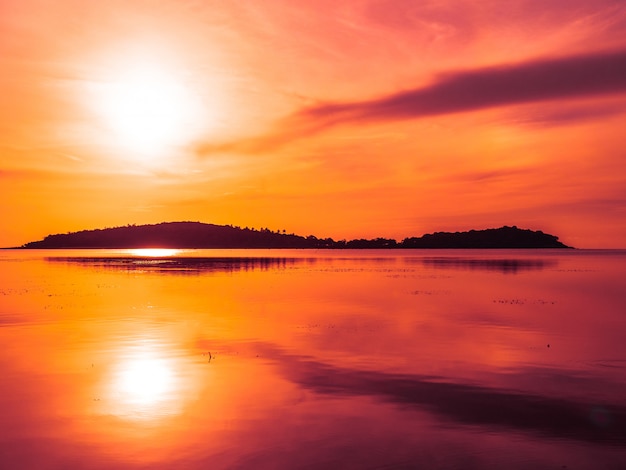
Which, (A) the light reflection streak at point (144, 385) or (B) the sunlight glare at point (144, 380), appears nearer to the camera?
(A) the light reflection streak at point (144, 385)

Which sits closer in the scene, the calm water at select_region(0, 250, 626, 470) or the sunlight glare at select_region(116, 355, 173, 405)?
the calm water at select_region(0, 250, 626, 470)

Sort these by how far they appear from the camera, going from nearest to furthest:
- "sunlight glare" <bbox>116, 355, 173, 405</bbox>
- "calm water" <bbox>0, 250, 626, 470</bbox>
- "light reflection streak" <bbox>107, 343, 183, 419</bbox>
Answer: "calm water" <bbox>0, 250, 626, 470</bbox>, "light reflection streak" <bbox>107, 343, 183, 419</bbox>, "sunlight glare" <bbox>116, 355, 173, 405</bbox>

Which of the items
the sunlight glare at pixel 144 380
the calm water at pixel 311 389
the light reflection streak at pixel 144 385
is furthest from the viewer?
the sunlight glare at pixel 144 380

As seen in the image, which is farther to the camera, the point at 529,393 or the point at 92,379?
the point at 92,379

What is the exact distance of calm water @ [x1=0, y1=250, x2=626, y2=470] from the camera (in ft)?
47.2

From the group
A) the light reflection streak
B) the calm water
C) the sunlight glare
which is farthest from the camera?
the sunlight glare

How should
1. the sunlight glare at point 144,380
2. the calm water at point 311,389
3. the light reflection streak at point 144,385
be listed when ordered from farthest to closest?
the sunlight glare at point 144,380
the light reflection streak at point 144,385
the calm water at point 311,389

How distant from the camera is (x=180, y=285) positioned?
2653 inches

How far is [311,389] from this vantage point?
20281 millimetres

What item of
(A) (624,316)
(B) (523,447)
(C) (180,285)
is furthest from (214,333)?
(C) (180,285)

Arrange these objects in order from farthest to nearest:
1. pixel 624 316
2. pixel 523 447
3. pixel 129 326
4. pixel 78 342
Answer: pixel 624 316, pixel 129 326, pixel 78 342, pixel 523 447

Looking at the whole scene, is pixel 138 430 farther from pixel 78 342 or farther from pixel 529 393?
pixel 78 342

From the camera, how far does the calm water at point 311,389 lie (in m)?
14.4

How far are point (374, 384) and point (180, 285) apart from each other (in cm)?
4933
